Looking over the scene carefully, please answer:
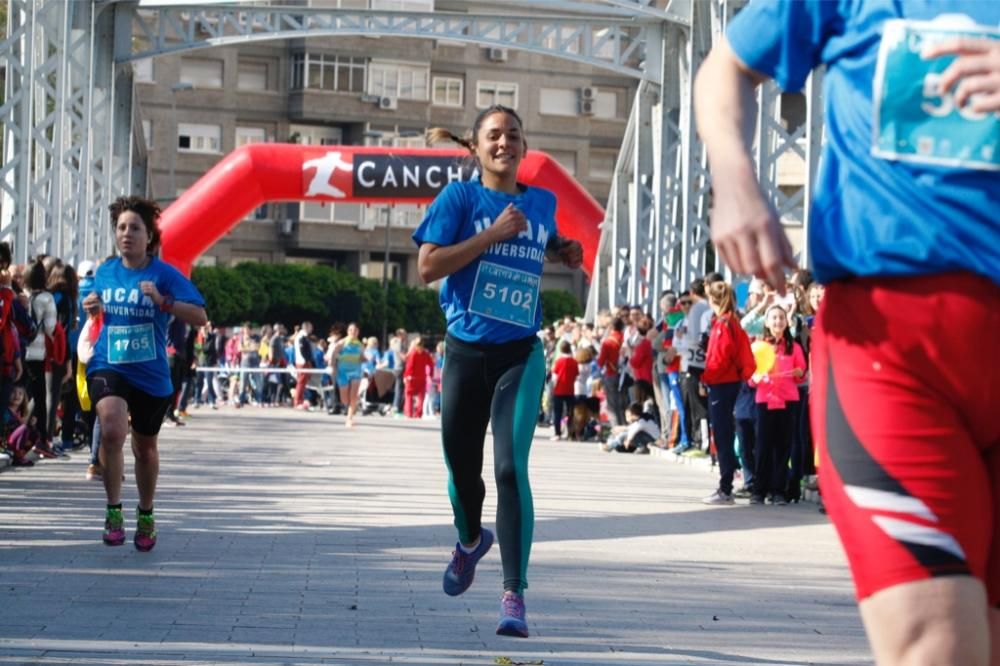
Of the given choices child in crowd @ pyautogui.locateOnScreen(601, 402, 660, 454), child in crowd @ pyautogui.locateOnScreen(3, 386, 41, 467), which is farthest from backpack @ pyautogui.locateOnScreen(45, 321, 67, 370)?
child in crowd @ pyautogui.locateOnScreen(601, 402, 660, 454)

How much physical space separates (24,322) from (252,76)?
238 feet

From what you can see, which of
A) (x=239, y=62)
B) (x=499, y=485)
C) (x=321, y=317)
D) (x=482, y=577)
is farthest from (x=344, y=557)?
(x=239, y=62)

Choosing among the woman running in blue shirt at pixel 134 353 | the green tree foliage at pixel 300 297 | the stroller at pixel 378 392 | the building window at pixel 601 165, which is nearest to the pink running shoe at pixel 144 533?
the woman running in blue shirt at pixel 134 353

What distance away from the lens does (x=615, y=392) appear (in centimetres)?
2986

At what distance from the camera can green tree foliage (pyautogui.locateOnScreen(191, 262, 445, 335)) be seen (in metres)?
81.2

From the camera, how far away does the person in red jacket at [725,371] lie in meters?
16.5

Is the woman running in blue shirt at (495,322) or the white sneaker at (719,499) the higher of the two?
the woman running in blue shirt at (495,322)

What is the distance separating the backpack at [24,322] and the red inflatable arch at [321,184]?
16.9 meters

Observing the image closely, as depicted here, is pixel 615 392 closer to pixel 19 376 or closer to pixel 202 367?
pixel 19 376

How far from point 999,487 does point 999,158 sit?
57 cm

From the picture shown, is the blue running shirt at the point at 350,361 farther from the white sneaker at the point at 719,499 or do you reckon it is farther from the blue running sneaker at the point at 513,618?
the blue running sneaker at the point at 513,618

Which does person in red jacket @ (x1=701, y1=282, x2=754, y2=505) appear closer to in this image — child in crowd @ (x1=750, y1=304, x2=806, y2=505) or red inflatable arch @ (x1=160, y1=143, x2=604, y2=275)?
child in crowd @ (x1=750, y1=304, x2=806, y2=505)

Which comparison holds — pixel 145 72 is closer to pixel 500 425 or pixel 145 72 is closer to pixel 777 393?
pixel 777 393

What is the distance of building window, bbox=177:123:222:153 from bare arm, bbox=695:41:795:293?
84240mm
